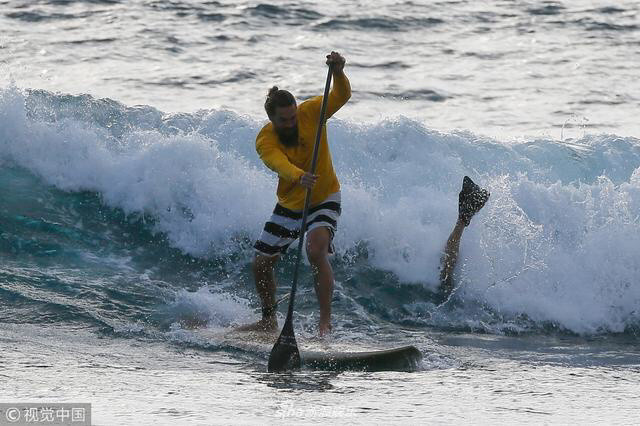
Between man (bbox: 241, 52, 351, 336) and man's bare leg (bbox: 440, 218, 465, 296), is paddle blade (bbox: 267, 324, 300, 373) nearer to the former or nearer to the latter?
man (bbox: 241, 52, 351, 336)

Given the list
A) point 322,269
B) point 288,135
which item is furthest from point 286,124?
point 322,269

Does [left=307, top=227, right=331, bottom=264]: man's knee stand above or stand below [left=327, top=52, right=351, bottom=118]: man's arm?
below

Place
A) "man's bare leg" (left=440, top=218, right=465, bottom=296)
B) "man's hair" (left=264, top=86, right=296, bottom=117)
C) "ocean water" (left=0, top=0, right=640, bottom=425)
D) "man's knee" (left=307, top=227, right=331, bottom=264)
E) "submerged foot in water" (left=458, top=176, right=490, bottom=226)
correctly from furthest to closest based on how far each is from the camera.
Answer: "man's bare leg" (left=440, top=218, right=465, bottom=296)
"submerged foot in water" (left=458, top=176, right=490, bottom=226)
"man's knee" (left=307, top=227, right=331, bottom=264)
"man's hair" (left=264, top=86, right=296, bottom=117)
"ocean water" (left=0, top=0, right=640, bottom=425)

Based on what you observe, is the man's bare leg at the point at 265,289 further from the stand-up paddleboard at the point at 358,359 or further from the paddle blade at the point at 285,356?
the paddle blade at the point at 285,356

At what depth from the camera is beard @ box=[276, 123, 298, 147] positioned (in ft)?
22.9

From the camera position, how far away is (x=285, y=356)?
6.57m

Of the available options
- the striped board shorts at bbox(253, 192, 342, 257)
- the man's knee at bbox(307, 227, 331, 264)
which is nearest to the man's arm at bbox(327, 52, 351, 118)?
the striped board shorts at bbox(253, 192, 342, 257)

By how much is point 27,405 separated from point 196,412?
2.56 feet

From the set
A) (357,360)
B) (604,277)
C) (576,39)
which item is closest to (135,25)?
(576,39)

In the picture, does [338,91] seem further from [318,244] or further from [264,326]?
[264,326]

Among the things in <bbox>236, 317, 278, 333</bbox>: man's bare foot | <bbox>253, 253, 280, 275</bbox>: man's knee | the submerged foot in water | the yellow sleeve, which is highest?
the yellow sleeve

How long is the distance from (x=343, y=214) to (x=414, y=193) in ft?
2.58

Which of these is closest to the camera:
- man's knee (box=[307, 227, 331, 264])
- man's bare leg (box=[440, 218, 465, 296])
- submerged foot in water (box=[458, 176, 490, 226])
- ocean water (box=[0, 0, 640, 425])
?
ocean water (box=[0, 0, 640, 425])

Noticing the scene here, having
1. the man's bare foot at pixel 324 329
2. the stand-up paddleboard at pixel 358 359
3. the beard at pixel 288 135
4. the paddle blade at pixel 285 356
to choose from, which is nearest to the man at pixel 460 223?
the man's bare foot at pixel 324 329
